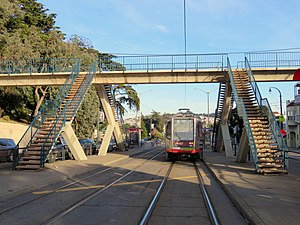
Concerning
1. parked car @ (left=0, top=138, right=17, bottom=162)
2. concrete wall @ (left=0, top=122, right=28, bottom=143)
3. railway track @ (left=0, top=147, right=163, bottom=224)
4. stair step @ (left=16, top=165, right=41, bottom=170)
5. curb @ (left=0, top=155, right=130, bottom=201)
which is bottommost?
railway track @ (left=0, top=147, right=163, bottom=224)

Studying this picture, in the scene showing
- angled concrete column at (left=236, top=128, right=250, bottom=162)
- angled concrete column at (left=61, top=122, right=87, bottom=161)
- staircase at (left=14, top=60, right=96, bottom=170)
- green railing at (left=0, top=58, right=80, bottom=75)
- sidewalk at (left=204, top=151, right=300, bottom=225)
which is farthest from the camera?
green railing at (left=0, top=58, right=80, bottom=75)

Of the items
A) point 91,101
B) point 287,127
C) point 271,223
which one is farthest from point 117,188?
point 287,127

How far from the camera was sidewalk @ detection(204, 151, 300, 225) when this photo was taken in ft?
25.8

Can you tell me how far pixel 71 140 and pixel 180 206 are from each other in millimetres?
14974

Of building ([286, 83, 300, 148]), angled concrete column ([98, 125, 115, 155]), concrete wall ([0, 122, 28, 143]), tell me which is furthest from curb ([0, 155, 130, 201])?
building ([286, 83, 300, 148])

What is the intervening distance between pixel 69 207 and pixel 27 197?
234cm

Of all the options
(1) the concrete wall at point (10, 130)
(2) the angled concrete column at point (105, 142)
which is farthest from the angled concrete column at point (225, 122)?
(1) the concrete wall at point (10, 130)

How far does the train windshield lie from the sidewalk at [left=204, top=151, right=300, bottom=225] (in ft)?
33.4

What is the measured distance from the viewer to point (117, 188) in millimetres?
12922

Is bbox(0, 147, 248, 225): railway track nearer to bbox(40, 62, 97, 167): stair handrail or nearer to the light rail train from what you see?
bbox(40, 62, 97, 167): stair handrail

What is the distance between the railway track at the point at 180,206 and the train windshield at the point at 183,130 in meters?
12.1

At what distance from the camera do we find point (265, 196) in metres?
10.5

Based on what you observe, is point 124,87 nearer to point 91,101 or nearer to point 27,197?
point 91,101

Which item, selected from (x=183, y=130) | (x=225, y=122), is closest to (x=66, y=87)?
(x=183, y=130)
